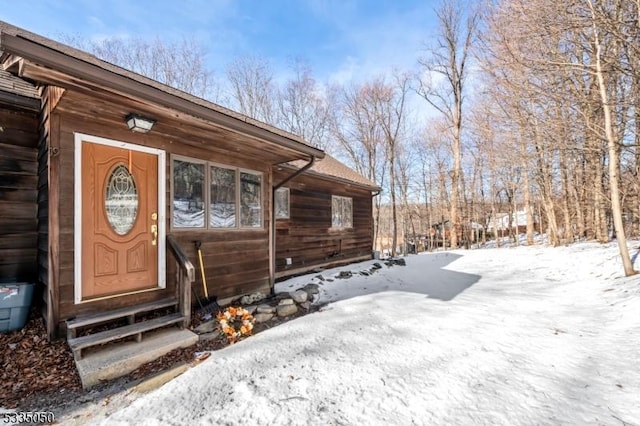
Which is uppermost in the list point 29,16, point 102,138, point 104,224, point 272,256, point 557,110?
point 29,16

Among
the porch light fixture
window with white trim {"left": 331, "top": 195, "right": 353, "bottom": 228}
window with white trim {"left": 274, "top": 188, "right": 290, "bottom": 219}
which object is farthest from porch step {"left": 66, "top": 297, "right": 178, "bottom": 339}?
window with white trim {"left": 331, "top": 195, "right": 353, "bottom": 228}

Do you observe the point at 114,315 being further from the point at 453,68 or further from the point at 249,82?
the point at 453,68

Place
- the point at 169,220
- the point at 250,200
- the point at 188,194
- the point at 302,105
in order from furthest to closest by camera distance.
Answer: the point at 302,105, the point at 250,200, the point at 188,194, the point at 169,220

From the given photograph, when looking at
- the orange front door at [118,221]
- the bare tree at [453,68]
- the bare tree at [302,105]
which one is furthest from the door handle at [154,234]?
the bare tree at [302,105]

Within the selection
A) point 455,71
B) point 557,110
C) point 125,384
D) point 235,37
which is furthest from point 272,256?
point 455,71

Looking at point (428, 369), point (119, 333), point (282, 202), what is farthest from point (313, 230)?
point (428, 369)

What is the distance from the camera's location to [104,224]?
349 cm

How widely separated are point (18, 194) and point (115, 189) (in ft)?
4.41

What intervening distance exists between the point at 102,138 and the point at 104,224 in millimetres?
1042

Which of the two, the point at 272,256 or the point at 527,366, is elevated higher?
the point at 272,256

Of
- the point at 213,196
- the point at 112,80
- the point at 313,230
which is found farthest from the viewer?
the point at 313,230

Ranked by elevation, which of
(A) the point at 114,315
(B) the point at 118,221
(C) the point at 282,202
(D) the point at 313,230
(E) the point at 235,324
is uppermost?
(C) the point at 282,202

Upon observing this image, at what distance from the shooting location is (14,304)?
10.8 ft

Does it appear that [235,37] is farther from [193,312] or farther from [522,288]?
[522,288]
